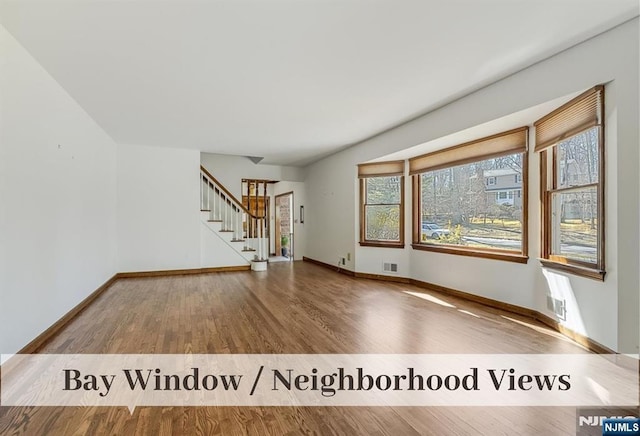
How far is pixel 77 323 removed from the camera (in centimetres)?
334

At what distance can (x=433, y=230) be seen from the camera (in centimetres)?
509

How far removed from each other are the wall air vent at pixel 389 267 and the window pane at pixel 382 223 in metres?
0.48

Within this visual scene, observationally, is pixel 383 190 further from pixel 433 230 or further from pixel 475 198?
pixel 475 198

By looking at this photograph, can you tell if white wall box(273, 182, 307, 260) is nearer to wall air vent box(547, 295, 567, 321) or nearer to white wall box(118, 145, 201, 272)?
white wall box(118, 145, 201, 272)

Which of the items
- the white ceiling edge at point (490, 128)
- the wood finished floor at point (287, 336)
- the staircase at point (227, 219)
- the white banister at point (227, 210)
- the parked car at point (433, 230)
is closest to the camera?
the wood finished floor at point (287, 336)

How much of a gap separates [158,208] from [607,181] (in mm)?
6805

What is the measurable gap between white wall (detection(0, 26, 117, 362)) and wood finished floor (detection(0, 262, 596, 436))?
448mm

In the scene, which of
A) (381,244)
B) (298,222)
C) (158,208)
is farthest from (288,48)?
(298,222)

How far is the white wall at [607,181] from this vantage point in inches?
90.1

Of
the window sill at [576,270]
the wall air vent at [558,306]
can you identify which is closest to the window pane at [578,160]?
the window sill at [576,270]

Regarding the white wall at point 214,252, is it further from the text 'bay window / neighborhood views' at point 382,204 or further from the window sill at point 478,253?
the window sill at point 478,253

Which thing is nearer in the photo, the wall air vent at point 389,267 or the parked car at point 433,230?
the parked car at point 433,230

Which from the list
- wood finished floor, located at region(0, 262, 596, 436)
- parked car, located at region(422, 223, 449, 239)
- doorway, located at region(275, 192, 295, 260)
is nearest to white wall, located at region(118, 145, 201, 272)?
wood finished floor, located at region(0, 262, 596, 436)

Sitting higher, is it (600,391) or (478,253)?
(478,253)
